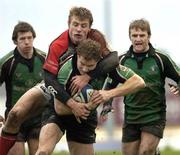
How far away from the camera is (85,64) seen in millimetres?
A: 11492

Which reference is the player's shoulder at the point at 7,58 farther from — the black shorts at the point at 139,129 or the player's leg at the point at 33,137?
the black shorts at the point at 139,129

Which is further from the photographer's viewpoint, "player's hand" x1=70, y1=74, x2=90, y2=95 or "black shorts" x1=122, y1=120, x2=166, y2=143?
"black shorts" x1=122, y1=120, x2=166, y2=143

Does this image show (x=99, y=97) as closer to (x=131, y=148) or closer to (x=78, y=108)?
(x=78, y=108)

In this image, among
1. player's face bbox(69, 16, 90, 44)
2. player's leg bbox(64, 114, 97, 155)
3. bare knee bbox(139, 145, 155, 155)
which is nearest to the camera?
player's face bbox(69, 16, 90, 44)

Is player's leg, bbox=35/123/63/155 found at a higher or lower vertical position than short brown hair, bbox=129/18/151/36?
lower

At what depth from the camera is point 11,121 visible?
12453 millimetres

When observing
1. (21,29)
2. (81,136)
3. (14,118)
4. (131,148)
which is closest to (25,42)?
(21,29)

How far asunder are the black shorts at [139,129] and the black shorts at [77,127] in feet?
4.07

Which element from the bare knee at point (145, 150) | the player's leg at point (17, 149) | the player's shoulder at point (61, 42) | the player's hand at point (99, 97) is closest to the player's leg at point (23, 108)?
the player's shoulder at point (61, 42)

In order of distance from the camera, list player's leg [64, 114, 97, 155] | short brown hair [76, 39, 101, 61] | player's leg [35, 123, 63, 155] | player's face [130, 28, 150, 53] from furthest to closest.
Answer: player's face [130, 28, 150, 53] → player's leg [64, 114, 97, 155] → player's leg [35, 123, 63, 155] → short brown hair [76, 39, 101, 61]

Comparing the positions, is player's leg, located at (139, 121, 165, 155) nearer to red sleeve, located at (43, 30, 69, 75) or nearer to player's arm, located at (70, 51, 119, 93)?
player's arm, located at (70, 51, 119, 93)

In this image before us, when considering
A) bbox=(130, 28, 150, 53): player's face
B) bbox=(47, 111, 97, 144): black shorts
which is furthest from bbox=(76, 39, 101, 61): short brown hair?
bbox=(130, 28, 150, 53): player's face

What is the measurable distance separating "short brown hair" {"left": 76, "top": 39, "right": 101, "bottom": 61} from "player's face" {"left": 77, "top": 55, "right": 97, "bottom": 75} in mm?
53

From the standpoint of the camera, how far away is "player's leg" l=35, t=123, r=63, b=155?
11524mm
